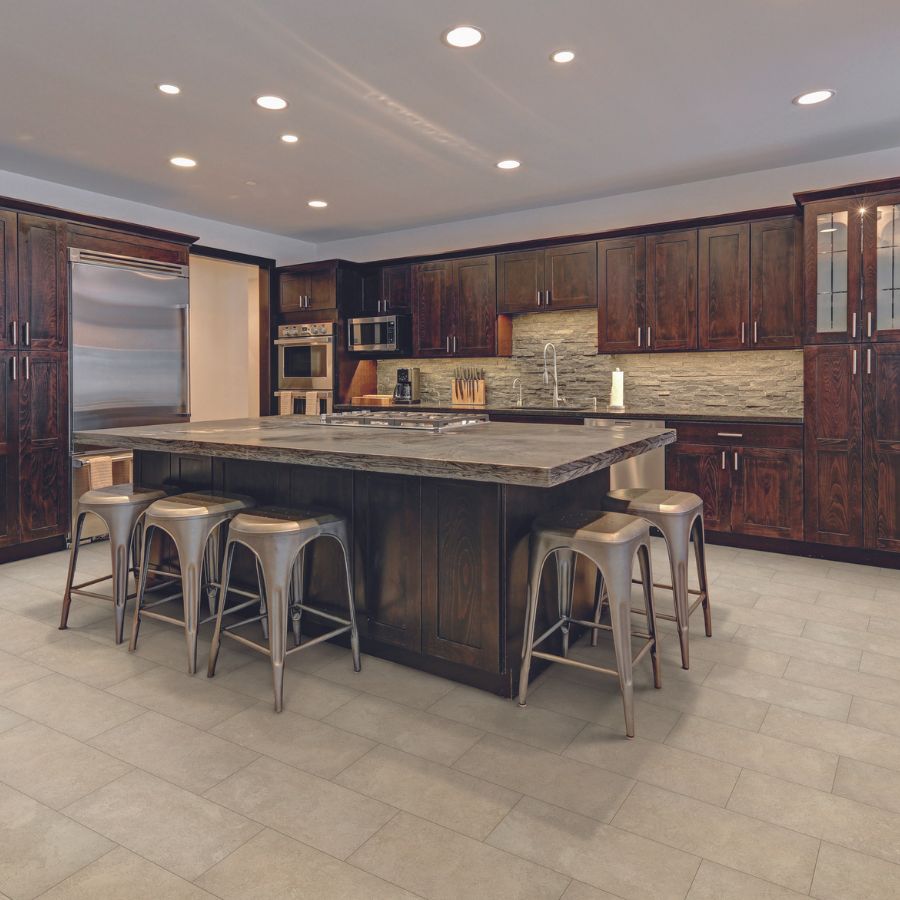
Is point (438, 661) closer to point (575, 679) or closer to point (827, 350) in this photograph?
point (575, 679)

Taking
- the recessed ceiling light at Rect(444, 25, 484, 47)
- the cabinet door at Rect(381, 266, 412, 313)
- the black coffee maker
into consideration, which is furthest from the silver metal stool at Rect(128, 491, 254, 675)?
the cabinet door at Rect(381, 266, 412, 313)

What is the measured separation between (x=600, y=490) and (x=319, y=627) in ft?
4.78

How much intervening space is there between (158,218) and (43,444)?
→ 241 cm

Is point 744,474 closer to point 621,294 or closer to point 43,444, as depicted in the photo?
point 621,294

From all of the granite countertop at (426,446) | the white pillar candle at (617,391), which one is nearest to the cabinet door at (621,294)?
the white pillar candle at (617,391)

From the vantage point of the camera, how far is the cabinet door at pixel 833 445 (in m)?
4.26

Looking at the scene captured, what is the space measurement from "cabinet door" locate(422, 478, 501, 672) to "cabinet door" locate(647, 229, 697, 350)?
3.28 meters

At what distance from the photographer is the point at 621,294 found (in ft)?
17.8

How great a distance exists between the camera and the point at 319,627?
3.08 meters

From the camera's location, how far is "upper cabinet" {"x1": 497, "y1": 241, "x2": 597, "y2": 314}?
5562mm

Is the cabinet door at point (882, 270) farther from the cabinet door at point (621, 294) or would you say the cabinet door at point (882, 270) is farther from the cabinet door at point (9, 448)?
the cabinet door at point (9, 448)

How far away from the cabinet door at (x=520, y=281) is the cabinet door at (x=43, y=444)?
3.45 m

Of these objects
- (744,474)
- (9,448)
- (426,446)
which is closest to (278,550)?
(426,446)

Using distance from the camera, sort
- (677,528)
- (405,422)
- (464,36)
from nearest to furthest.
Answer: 1. (677,528)
2. (464,36)
3. (405,422)
